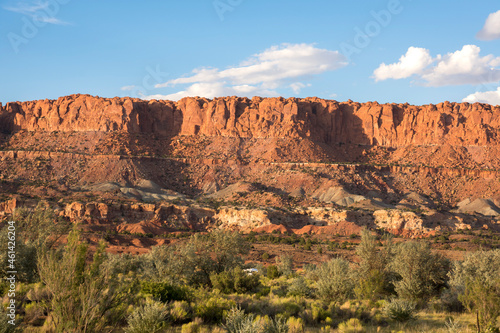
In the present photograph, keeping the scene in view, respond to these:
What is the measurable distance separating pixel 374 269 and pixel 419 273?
2630 mm

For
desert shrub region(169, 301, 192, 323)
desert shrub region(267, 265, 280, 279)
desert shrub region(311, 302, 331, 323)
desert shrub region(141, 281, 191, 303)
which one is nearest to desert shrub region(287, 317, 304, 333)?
desert shrub region(311, 302, 331, 323)

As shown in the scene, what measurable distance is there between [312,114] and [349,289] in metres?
99.6

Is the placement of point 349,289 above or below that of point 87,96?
below

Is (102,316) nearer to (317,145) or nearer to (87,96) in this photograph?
(317,145)

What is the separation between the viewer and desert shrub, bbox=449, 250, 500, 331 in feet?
44.9

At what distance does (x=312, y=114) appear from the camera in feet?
383

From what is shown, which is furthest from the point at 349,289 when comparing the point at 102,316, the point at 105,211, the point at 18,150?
the point at 18,150

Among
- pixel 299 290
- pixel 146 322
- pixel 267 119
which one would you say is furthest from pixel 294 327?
pixel 267 119

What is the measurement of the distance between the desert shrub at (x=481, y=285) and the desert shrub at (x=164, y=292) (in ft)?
32.8

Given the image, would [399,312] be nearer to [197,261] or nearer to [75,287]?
[75,287]

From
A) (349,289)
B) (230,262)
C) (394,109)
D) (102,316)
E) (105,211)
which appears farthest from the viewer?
(394,109)

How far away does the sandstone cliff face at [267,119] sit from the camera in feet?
A: 350

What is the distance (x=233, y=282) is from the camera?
73.9ft

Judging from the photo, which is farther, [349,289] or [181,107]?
[181,107]
